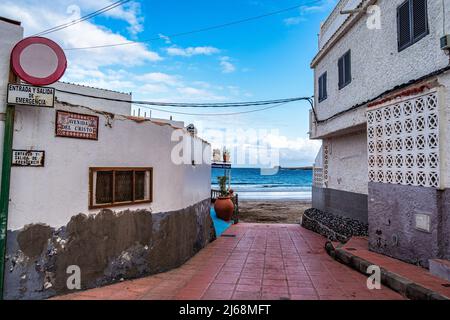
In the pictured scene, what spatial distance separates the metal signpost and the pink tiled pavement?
1945mm

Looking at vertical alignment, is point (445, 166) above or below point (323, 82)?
below

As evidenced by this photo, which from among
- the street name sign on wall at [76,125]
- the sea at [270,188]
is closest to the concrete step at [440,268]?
the street name sign on wall at [76,125]

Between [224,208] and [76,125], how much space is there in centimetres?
928

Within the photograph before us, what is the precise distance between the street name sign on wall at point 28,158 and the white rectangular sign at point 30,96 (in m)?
0.76

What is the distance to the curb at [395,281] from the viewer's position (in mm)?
4895

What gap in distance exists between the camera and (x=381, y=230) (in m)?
7.55

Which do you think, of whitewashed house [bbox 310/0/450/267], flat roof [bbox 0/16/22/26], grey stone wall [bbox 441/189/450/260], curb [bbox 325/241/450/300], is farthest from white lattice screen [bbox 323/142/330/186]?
flat roof [bbox 0/16/22/26]

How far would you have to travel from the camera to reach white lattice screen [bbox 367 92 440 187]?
20.0 ft

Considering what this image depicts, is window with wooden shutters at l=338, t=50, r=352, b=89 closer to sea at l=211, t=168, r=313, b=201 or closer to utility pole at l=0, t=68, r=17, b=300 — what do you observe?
utility pole at l=0, t=68, r=17, b=300

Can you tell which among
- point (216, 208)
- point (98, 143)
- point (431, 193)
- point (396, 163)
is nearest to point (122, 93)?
point (216, 208)

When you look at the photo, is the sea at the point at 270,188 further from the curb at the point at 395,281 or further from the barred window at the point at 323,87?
Result: the curb at the point at 395,281

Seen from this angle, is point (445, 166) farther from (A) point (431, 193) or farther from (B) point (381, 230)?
(B) point (381, 230)

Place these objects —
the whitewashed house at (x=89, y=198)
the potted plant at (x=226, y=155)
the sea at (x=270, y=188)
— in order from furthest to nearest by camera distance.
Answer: the sea at (x=270, y=188), the potted plant at (x=226, y=155), the whitewashed house at (x=89, y=198)

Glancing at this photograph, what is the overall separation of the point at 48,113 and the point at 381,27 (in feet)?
26.9
